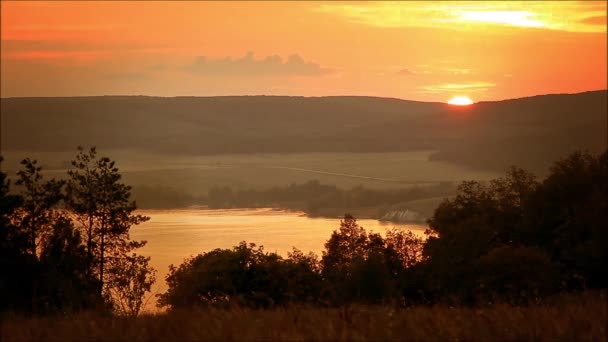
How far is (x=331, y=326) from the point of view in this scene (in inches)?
248

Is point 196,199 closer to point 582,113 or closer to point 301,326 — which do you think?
point 582,113

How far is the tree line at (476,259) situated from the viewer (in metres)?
22.6

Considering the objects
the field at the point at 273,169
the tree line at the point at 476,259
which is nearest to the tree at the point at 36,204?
the tree line at the point at 476,259

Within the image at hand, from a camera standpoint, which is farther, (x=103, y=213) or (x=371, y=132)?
(x=371, y=132)

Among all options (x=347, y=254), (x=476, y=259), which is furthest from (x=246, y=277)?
(x=347, y=254)

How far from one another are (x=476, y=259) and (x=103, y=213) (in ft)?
51.6

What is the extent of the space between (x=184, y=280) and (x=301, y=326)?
2143 cm

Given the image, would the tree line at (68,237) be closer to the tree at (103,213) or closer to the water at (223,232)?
the tree at (103,213)

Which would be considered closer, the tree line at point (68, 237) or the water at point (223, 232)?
the tree line at point (68, 237)

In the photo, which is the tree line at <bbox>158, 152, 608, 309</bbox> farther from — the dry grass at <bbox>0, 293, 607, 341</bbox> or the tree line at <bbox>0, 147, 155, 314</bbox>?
the dry grass at <bbox>0, 293, 607, 341</bbox>

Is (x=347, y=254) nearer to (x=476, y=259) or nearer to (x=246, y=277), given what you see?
(x=476, y=259)

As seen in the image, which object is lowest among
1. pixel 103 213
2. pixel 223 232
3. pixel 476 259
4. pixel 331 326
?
pixel 476 259

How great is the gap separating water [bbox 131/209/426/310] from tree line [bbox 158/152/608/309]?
13501 mm

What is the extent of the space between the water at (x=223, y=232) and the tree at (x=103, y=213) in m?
6.00
